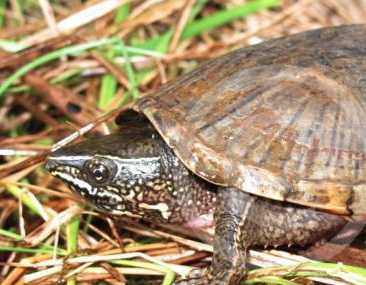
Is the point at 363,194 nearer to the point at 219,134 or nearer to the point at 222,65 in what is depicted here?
the point at 219,134

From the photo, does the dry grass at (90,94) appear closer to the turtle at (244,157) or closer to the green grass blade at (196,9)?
the green grass blade at (196,9)

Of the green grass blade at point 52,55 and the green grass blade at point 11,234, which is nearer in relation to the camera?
the green grass blade at point 11,234

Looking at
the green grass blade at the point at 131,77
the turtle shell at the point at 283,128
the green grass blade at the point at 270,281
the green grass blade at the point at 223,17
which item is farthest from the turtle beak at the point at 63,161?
the green grass blade at the point at 223,17

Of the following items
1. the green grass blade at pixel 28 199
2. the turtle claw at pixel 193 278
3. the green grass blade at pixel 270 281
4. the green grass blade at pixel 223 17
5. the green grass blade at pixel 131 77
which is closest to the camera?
the green grass blade at pixel 270 281

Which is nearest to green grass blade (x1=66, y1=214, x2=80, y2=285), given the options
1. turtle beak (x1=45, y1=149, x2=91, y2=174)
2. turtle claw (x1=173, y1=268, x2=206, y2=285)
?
turtle beak (x1=45, y1=149, x2=91, y2=174)

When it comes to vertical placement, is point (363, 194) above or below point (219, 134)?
below

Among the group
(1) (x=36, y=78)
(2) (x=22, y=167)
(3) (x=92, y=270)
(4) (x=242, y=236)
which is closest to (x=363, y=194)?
(4) (x=242, y=236)

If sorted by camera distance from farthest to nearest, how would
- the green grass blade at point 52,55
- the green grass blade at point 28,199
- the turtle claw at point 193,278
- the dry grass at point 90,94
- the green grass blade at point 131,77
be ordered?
1. the green grass blade at point 131,77
2. the green grass blade at point 52,55
3. the green grass blade at point 28,199
4. the dry grass at point 90,94
5. the turtle claw at point 193,278

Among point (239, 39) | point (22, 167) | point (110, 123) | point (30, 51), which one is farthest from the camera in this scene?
point (239, 39)
